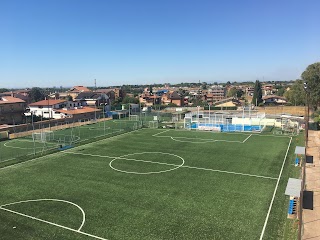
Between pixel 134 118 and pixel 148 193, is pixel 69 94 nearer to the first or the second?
pixel 134 118

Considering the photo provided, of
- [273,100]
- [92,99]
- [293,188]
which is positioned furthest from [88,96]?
[293,188]

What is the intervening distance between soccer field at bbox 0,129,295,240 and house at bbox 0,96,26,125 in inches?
1283

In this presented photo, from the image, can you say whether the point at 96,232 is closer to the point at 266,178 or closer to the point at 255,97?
the point at 266,178

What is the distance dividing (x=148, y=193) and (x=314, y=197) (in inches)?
414

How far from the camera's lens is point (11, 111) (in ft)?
190

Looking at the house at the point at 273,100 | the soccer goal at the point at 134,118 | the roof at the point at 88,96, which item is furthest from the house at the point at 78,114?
the house at the point at 273,100

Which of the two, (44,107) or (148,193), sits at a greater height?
(44,107)

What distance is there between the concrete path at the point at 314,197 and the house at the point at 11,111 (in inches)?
2063

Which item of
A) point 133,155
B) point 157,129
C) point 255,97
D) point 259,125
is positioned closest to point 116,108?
point 157,129

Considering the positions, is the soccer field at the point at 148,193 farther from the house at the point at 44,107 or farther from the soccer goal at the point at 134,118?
the house at the point at 44,107

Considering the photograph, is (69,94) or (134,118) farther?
(69,94)

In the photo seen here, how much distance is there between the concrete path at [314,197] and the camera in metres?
13.6

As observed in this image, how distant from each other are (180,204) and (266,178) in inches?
324

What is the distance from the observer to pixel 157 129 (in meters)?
46.1
